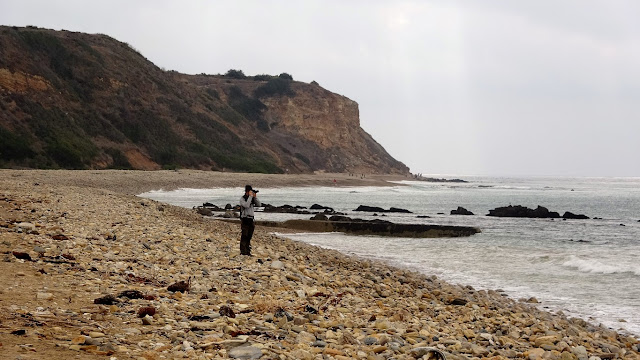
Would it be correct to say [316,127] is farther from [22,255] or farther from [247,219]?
[22,255]

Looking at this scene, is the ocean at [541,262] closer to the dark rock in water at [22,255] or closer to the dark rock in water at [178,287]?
the dark rock in water at [178,287]

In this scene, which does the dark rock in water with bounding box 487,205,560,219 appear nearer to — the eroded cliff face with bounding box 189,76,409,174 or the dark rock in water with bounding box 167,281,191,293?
the dark rock in water with bounding box 167,281,191,293

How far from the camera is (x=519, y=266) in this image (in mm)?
19781

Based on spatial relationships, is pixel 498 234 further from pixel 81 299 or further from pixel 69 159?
pixel 69 159

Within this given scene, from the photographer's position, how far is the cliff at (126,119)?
74.9 metres

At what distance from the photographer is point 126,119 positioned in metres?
90.5

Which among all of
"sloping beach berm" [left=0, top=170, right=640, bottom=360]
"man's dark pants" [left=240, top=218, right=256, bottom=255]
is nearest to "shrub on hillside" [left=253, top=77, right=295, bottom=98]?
"sloping beach berm" [left=0, top=170, right=640, bottom=360]

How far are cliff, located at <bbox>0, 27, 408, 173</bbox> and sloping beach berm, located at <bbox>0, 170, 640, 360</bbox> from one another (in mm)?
59148

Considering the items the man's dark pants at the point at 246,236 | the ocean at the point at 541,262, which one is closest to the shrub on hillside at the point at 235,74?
the ocean at the point at 541,262

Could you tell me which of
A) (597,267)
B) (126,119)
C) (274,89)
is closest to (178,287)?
(597,267)

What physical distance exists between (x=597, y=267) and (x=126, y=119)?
81410 mm

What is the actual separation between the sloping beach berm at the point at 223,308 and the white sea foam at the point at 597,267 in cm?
608

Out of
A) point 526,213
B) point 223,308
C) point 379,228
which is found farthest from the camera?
point 526,213

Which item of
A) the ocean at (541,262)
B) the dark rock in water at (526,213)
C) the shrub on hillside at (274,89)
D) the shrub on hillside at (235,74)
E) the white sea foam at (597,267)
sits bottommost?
the ocean at (541,262)
